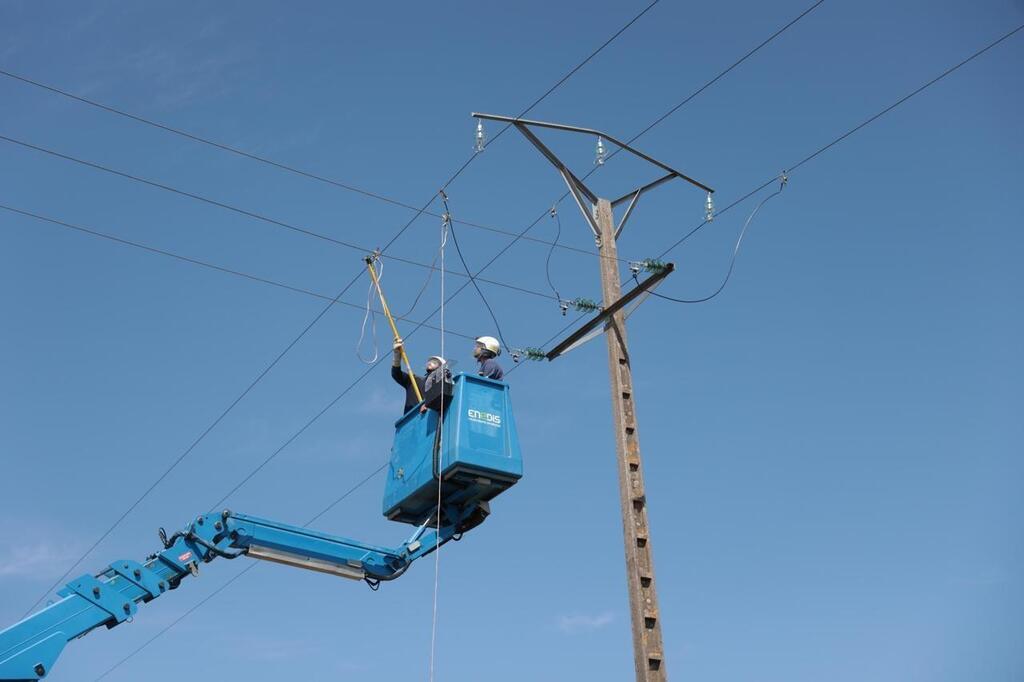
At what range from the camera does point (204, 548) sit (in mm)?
12984

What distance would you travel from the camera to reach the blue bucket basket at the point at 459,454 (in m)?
12.9

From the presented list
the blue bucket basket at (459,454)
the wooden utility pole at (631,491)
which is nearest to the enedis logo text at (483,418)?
the blue bucket basket at (459,454)

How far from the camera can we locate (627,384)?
14.2 metres

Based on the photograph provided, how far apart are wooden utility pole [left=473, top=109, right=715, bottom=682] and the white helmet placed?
1.03 meters

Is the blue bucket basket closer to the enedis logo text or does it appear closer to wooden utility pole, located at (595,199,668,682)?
the enedis logo text

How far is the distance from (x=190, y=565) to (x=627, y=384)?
5.26 meters

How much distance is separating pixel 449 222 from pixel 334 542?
4.83m

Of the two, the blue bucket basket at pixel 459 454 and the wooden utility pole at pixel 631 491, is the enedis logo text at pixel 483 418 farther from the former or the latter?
the wooden utility pole at pixel 631 491

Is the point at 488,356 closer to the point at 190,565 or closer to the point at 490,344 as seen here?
the point at 490,344

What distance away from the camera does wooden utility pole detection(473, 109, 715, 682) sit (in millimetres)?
12391

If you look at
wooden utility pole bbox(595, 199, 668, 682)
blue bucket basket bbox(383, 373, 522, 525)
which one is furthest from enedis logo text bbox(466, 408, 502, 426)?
wooden utility pole bbox(595, 199, 668, 682)

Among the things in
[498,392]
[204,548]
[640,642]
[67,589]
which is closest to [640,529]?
[640,642]

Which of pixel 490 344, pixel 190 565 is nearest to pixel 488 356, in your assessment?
pixel 490 344

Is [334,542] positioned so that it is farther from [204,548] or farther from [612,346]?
[612,346]
